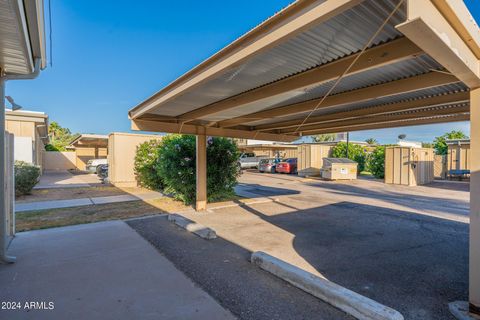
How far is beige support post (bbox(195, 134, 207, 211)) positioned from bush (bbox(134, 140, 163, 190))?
4.82 meters

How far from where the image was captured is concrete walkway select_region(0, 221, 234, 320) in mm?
2625

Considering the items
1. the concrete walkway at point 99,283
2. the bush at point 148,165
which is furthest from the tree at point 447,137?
the concrete walkway at point 99,283

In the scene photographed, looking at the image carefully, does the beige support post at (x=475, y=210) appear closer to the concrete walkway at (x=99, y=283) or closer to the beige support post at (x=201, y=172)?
the concrete walkway at (x=99, y=283)

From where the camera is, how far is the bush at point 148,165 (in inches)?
484

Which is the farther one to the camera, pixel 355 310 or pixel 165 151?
pixel 165 151

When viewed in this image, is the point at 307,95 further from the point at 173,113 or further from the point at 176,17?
the point at 176,17

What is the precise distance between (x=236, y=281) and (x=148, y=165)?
10190 mm

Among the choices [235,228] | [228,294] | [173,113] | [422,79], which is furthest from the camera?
[173,113]

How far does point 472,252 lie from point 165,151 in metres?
8.40

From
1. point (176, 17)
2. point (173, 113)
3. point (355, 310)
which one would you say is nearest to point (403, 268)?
point (355, 310)

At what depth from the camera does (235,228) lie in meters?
5.91

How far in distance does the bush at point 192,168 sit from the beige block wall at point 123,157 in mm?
4975

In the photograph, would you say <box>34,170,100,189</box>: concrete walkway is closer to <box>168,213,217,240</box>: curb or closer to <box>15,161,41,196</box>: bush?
<box>15,161,41,196</box>: bush

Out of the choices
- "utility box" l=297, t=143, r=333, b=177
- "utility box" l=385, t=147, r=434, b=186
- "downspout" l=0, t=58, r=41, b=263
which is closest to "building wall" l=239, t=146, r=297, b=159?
"utility box" l=297, t=143, r=333, b=177
